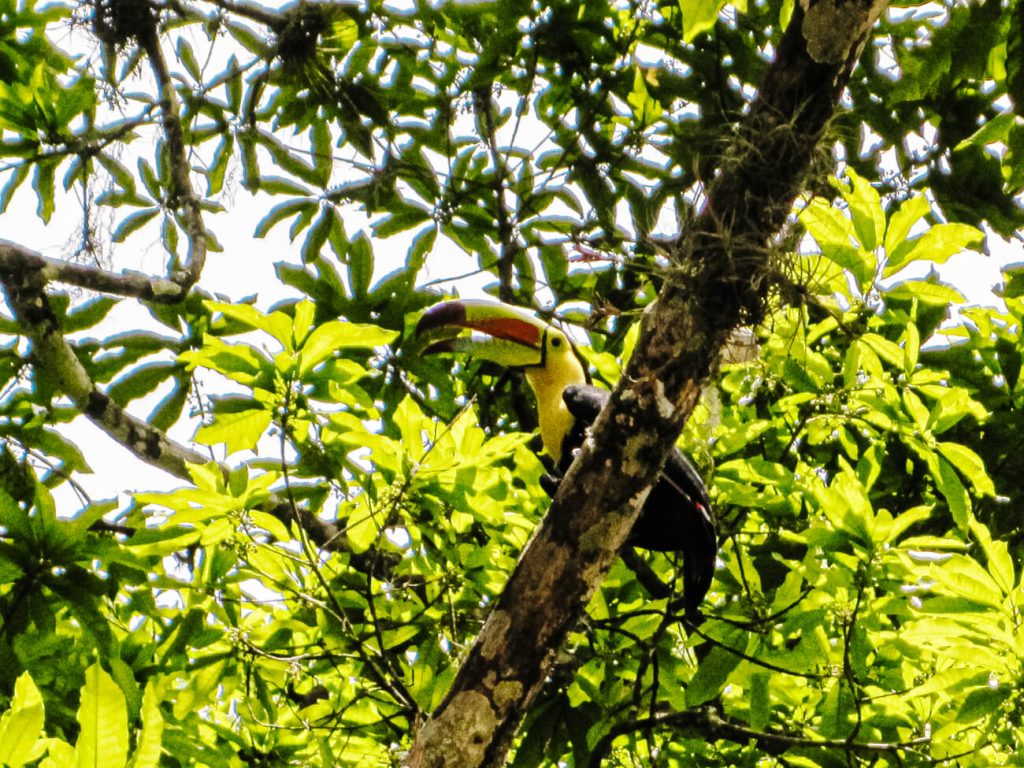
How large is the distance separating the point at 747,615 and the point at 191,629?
1571 mm

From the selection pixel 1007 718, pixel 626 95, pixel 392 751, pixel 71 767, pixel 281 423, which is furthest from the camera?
pixel 626 95

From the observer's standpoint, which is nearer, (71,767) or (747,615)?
(71,767)

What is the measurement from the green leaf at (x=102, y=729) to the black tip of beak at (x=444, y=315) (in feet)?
6.72

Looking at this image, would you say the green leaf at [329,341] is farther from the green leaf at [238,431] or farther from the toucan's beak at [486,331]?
the toucan's beak at [486,331]

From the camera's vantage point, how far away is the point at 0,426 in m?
3.77

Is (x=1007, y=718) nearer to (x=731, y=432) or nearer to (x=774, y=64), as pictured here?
(x=731, y=432)

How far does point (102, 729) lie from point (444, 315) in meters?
2.14

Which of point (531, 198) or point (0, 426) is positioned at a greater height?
point (531, 198)

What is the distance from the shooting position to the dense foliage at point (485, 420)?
2.72 meters

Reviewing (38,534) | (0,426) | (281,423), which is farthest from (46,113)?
(281,423)

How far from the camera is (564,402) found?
11.8 feet

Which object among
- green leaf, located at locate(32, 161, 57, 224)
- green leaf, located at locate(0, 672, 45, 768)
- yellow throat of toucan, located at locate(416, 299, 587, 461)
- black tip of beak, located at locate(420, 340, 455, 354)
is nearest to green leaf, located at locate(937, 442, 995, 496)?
yellow throat of toucan, located at locate(416, 299, 587, 461)

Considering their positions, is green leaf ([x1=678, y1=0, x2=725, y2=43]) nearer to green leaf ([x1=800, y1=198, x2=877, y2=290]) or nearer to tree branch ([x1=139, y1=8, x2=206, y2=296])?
green leaf ([x1=800, y1=198, x2=877, y2=290])

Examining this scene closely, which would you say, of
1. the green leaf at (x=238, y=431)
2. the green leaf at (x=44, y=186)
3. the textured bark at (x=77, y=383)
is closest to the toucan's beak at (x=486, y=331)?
the textured bark at (x=77, y=383)
